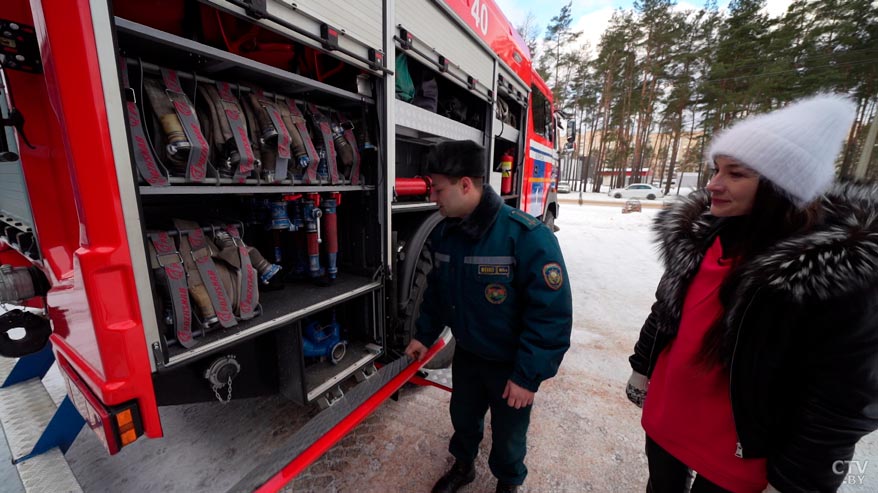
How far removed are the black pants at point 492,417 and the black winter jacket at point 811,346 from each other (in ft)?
2.82

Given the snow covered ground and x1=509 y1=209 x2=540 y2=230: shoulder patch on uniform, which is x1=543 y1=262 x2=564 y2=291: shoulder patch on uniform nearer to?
x1=509 y1=209 x2=540 y2=230: shoulder patch on uniform

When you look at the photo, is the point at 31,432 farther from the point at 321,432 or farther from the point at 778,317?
the point at 778,317

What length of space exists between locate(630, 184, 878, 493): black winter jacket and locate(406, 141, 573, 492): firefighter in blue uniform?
582 mm

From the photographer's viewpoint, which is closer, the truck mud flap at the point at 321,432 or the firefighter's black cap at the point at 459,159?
the truck mud flap at the point at 321,432

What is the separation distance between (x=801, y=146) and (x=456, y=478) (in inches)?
78.0

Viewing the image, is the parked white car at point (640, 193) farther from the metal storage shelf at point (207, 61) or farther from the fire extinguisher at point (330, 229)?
the metal storage shelf at point (207, 61)

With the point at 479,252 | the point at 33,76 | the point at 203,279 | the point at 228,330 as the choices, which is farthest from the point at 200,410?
the point at 479,252

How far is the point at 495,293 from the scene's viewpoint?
1.54 metres

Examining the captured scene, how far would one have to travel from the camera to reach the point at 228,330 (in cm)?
154

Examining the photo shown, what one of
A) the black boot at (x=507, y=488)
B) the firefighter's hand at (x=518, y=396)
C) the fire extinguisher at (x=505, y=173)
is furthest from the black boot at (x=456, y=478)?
the fire extinguisher at (x=505, y=173)

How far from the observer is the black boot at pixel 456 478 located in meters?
1.81

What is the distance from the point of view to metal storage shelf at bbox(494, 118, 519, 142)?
3.42 meters

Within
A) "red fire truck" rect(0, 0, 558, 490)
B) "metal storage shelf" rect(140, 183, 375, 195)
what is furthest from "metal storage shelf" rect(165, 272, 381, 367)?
"metal storage shelf" rect(140, 183, 375, 195)

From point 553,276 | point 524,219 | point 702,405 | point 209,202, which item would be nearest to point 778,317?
point 702,405
